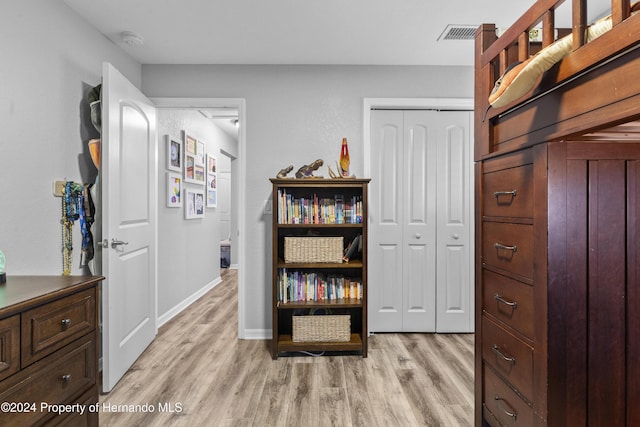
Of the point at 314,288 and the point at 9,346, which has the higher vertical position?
the point at 9,346

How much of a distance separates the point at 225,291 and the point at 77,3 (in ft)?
11.9

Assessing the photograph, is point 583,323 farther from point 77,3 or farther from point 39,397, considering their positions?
point 77,3

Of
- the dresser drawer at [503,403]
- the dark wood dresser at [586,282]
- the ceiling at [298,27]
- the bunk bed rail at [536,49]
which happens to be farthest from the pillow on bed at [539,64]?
the ceiling at [298,27]

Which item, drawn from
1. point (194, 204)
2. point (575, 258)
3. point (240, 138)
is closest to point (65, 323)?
point (575, 258)

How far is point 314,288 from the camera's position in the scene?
2793 millimetres

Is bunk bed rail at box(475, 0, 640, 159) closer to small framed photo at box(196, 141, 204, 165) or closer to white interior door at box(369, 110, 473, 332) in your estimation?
white interior door at box(369, 110, 473, 332)

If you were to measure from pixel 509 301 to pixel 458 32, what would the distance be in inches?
83.1

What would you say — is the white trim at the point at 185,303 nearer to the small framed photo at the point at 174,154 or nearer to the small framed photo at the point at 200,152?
the small framed photo at the point at 174,154

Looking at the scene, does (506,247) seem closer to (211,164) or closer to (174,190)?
(174,190)

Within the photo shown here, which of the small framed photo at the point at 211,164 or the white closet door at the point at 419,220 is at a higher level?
the small framed photo at the point at 211,164

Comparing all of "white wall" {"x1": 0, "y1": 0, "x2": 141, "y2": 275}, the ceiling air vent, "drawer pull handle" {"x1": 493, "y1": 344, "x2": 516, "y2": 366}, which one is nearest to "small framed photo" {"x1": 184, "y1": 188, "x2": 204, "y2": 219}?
"white wall" {"x1": 0, "y1": 0, "x2": 141, "y2": 275}

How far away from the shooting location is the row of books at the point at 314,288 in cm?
277

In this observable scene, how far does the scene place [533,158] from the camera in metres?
1.12

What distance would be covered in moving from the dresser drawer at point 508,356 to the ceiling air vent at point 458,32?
2062mm
